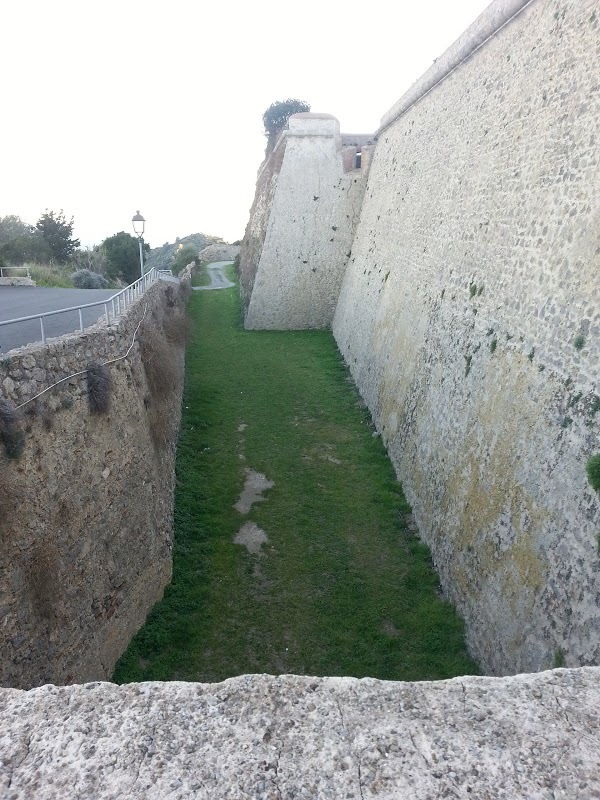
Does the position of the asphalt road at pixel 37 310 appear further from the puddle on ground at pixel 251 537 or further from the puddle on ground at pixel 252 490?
the puddle on ground at pixel 251 537

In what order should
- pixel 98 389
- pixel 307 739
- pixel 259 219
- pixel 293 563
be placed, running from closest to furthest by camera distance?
pixel 307 739 → pixel 98 389 → pixel 293 563 → pixel 259 219

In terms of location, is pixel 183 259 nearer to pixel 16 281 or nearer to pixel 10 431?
pixel 16 281

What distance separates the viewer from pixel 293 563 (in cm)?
849

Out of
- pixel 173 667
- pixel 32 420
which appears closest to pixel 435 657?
pixel 173 667

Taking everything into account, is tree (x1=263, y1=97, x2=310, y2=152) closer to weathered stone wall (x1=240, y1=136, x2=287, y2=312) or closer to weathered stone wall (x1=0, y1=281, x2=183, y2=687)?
weathered stone wall (x1=240, y1=136, x2=287, y2=312)

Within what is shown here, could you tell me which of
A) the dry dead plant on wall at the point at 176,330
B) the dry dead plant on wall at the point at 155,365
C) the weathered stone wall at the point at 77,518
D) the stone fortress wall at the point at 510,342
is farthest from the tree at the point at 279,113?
the weathered stone wall at the point at 77,518

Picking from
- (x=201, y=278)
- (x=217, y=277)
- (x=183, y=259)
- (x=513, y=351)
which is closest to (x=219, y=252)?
(x=183, y=259)

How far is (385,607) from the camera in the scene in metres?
7.60

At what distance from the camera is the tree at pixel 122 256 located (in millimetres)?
29438

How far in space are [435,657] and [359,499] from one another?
373 cm

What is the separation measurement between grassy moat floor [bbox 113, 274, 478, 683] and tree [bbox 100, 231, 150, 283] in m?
17.8

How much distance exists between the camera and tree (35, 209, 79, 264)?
28.3 metres

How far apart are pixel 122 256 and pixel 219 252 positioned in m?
18.2

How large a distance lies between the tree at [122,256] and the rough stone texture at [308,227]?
10854 mm
